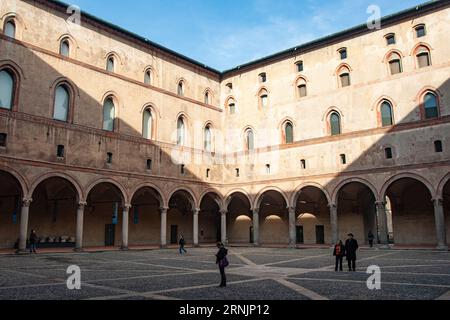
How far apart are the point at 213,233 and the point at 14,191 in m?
18.6

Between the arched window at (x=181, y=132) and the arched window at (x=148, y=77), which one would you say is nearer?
the arched window at (x=148, y=77)

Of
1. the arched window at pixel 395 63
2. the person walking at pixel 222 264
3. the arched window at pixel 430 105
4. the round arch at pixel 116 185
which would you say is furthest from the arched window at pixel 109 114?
the arched window at pixel 430 105

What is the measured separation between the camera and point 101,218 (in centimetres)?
2925

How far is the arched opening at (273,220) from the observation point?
3444cm

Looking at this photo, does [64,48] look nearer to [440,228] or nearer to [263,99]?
[263,99]

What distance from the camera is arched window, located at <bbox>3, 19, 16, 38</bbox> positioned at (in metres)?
22.1

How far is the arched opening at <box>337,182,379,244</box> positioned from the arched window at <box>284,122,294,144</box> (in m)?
5.34

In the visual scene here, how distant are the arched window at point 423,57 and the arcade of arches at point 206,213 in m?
7.23

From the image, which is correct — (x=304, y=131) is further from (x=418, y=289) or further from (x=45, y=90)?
(x=418, y=289)

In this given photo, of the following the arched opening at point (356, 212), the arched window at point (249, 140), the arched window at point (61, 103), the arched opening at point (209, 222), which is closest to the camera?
the arched window at point (61, 103)

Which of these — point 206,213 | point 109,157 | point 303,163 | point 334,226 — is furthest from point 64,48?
point 334,226

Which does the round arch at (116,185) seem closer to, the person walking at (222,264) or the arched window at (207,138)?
the arched window at (207,138)
